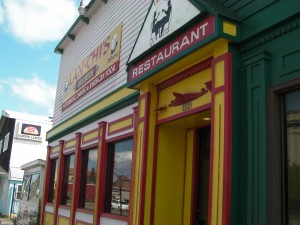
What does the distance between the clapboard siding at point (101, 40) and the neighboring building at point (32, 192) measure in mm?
2346

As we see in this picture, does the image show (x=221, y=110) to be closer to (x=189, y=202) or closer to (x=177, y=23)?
(x=177, y=23)

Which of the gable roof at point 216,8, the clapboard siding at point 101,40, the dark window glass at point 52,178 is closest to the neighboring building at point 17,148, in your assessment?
the dark window glass at point 52,178

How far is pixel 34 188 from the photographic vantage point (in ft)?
53.9

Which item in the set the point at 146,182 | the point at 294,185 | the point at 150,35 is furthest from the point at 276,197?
the point at 150,35

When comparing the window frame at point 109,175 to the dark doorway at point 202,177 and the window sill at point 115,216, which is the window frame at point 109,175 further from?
the dark doorway at point 202,177

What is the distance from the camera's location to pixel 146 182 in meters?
6.57

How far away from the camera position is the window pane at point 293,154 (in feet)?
13.6

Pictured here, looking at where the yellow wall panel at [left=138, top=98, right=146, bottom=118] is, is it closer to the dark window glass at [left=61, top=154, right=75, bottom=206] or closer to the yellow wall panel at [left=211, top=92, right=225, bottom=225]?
the yellow wall panel at [left=211, top=92, right=225, bottom=225]

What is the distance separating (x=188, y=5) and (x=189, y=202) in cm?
319

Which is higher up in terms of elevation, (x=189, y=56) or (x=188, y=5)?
(x=188, y=5)

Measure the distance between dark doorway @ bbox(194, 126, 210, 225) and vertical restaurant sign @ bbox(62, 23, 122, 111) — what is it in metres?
3.77

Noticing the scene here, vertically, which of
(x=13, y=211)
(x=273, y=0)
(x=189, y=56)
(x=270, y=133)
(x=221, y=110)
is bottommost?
(x=13, y=211)

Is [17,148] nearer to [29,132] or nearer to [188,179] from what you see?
[29,132]

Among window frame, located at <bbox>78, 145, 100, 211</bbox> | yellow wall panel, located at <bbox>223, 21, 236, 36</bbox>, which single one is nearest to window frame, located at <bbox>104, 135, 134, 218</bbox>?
window frame, located at <bbox>78, 145, 100, 211</bbox>
